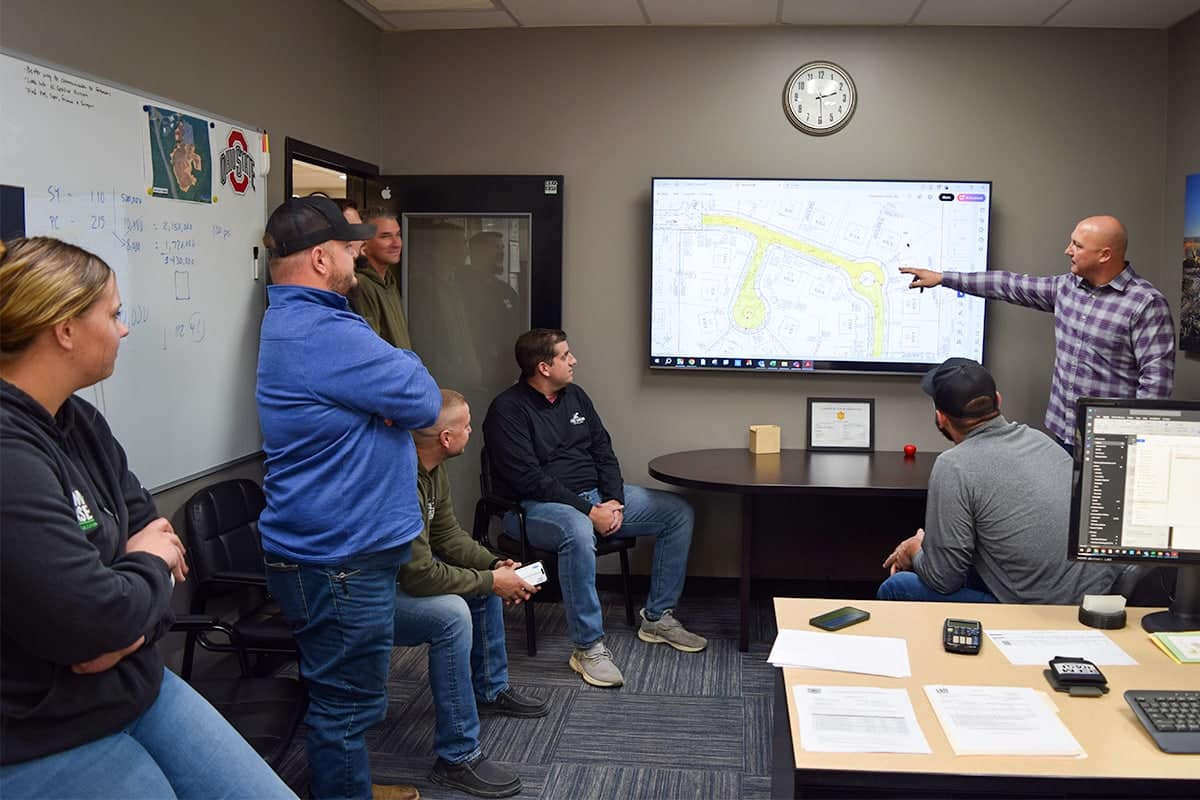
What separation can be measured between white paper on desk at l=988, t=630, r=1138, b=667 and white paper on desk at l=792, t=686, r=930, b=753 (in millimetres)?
327

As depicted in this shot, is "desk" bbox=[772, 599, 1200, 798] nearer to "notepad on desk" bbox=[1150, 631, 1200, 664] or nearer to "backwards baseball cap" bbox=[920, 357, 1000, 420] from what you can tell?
"notepad on desk" bbox=[1150, 631, 1200, 664]

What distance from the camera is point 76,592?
1.35 meters

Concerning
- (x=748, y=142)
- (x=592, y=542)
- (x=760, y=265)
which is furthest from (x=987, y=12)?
(x=592, y=542)

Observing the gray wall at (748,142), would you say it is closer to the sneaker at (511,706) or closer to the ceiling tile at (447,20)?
the ceiling tile at (447,20)

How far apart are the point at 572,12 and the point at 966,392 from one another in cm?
251

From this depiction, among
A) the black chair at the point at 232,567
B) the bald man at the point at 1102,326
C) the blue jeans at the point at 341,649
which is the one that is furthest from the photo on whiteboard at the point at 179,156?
the bald man at the point at 1102,326

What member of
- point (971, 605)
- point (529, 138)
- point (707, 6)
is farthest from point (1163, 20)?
point (971, 605)

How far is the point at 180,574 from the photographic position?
67.7 inches

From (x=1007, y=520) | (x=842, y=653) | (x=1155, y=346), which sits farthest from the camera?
(x=1155, y=346)

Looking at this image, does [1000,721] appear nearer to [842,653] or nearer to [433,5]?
[842,653]

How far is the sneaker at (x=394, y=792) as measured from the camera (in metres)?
2.58

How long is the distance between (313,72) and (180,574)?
101 inches

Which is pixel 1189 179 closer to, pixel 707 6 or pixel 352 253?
pixel 707 6

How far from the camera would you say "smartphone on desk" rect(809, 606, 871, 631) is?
6.64 feet
